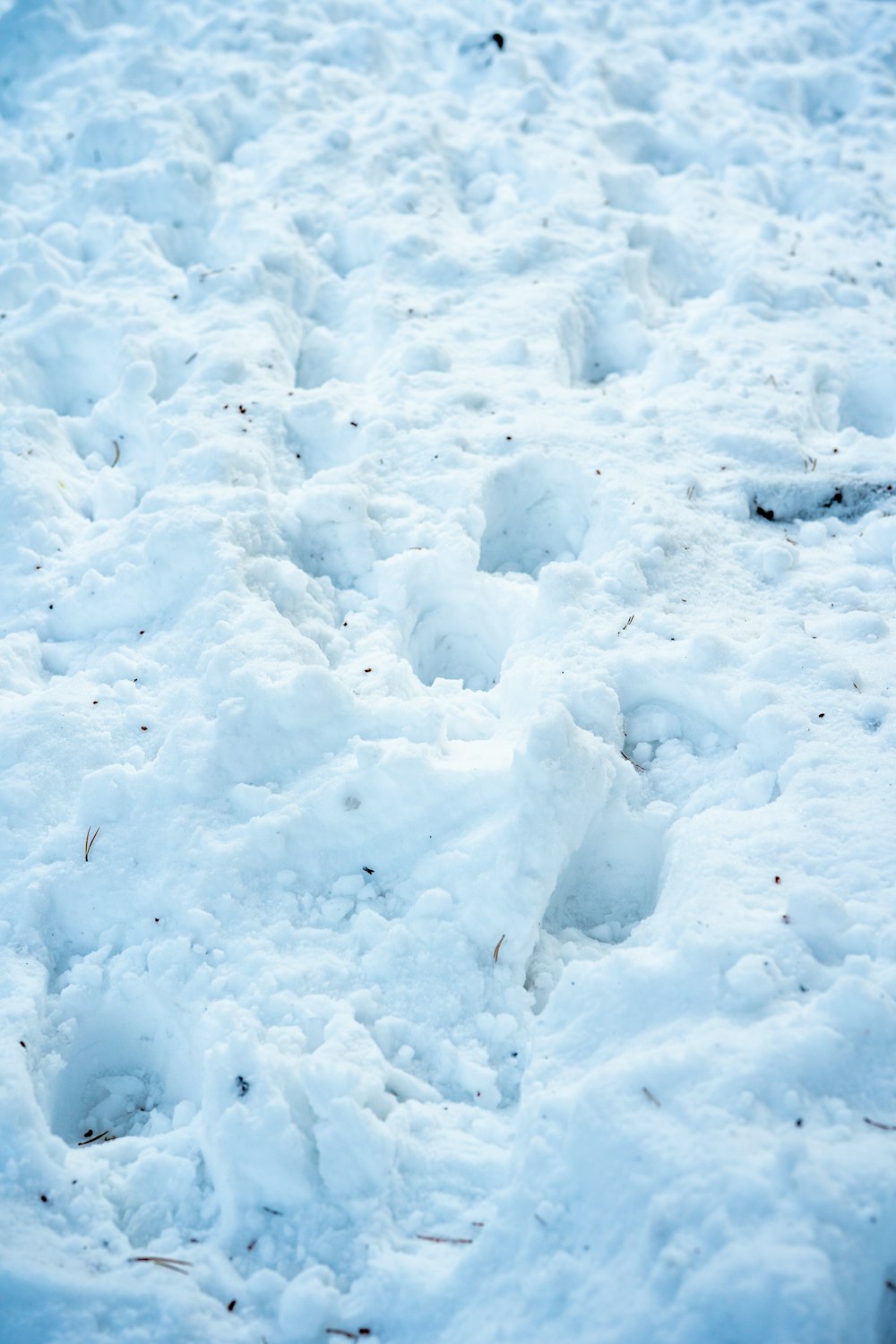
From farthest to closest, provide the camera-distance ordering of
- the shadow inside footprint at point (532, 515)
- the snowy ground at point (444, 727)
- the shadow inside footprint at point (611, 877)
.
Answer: the shadow inside footprint at point (532, 515) → the shadow inside footprint at point (611, 877) → the snowy ground at point (444, 727)

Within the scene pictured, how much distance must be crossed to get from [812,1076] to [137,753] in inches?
64.8

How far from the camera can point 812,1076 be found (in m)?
1.61

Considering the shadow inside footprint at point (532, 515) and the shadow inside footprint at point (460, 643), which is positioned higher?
the shadow inside footprint at point (532, 515)

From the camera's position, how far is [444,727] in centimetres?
229

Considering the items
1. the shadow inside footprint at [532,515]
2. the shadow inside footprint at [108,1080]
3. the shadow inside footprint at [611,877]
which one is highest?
the shadow inside footprint at [532,515]

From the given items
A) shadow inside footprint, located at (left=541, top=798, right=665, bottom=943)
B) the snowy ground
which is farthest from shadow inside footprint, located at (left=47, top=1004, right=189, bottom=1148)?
shadow inside footprint, located at (left=541, top=798, right=665, bottom=943)

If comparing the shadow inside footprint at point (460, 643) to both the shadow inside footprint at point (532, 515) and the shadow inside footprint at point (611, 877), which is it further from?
the shadow inside footprint at point (611, 877)

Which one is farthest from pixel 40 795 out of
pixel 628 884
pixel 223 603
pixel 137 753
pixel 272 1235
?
pixel 628 884

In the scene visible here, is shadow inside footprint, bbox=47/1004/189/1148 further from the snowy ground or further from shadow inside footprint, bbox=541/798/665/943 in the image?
shadow inside footprint, bbox=541/798/665/943

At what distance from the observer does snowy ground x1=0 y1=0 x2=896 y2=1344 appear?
5.16 ft

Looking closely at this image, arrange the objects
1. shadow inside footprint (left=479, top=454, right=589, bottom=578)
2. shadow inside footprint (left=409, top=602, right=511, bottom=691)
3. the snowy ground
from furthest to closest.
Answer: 1. shadow inside footprint (left=479, top=454, right=589, bottom=578)
2. shadow inside footprint (left=409, top=602, right=511, bottom=691)
3. the snowy ground

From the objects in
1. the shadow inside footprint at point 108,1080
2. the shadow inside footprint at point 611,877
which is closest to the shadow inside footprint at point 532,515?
the shadow inside footprint at point 611,877

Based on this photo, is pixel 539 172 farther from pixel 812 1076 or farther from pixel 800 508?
pixel 812 1076

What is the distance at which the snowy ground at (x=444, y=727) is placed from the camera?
1571mm
